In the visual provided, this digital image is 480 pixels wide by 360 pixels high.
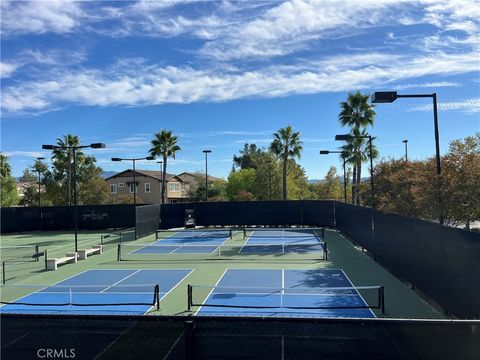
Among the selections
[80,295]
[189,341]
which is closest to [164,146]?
[80,295]

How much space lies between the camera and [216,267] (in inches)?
792

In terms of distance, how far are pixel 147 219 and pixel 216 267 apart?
1624 cm

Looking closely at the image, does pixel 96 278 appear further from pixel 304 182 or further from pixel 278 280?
pixel 304 182

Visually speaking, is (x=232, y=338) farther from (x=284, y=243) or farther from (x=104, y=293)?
(x=284, y=243)

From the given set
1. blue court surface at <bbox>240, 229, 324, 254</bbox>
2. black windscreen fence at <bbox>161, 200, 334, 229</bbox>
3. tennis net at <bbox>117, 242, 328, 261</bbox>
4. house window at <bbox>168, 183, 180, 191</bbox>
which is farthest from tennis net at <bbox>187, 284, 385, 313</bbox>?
house window at <bbox>168, 183, 180, 191</bbox>

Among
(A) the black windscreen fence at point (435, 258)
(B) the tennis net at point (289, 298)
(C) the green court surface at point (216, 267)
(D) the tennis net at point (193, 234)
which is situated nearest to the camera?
(A) the black windscreen fence at point (435, 258)

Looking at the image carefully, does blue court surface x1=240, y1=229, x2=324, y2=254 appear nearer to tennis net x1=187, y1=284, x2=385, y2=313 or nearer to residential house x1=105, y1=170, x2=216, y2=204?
tennis net x1=187, y1=284, x2=385, y2=313

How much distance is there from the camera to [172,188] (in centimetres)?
7831

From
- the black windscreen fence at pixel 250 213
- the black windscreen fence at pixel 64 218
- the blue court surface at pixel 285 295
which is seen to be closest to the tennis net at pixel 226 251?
the blue court surface at pixel 285 295

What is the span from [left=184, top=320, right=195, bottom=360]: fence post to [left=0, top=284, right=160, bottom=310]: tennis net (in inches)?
396

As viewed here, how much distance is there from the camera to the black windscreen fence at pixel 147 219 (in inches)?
1297

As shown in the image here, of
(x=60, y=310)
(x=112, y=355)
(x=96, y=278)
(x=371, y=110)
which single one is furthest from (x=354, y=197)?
(x=112, y=355)

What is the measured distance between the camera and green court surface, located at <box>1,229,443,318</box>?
13320 millimetres

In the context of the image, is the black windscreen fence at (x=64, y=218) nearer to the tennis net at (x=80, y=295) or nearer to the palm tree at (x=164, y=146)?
the palm tree at (x=164, y=146)
